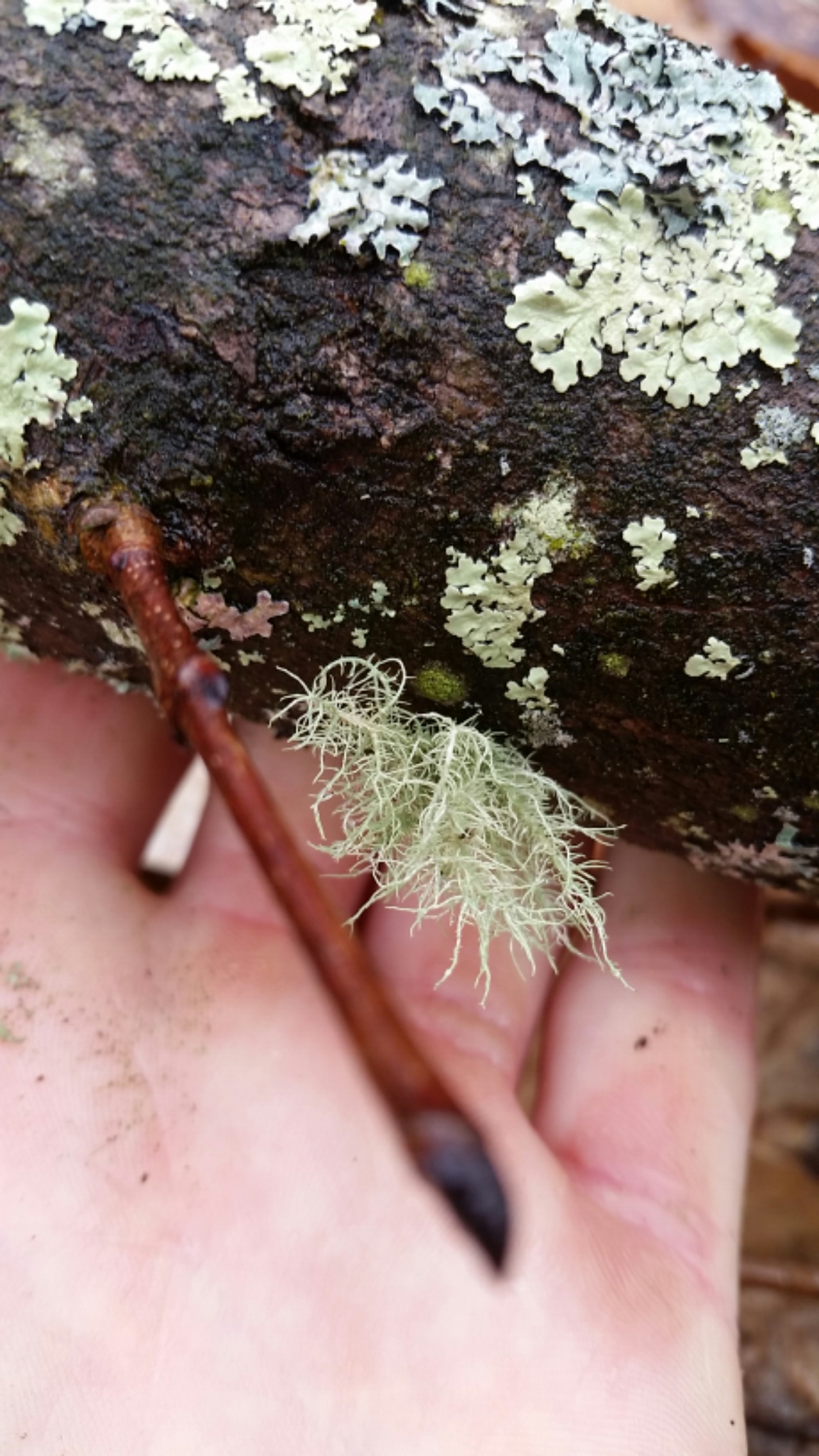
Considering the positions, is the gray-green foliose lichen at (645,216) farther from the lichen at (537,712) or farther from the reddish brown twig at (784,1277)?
the reddish brown twig at (784,1277)

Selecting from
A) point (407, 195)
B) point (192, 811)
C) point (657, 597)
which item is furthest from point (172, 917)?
point (407, 195)

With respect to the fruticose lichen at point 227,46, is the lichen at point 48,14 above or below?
below

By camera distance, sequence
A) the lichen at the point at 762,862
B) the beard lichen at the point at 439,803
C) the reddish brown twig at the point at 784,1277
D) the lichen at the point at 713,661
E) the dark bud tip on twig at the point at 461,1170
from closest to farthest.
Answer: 1. the dark bud tip on twig at the point at 461,1170
2. the lichen at the point at 713,661
3. the beard lichen at the point at 439,803
4. the lichen at the point at 762,862
5. the reddish brown twig at the point at 784,1277

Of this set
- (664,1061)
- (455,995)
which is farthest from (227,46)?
(664,1061)

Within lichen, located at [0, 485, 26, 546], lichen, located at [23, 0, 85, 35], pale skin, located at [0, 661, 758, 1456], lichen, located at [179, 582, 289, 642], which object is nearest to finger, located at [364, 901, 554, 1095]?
pale skin, located at [0, 661, 758, 1456]

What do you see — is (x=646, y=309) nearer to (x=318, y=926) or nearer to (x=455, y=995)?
(x=318, y=926)

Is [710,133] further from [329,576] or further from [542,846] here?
[542,846]

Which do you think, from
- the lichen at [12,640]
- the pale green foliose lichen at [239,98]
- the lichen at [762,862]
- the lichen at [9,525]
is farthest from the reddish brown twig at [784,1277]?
the pale green foliose lichen at [239,98]
